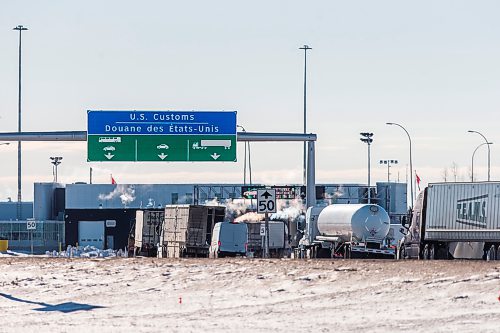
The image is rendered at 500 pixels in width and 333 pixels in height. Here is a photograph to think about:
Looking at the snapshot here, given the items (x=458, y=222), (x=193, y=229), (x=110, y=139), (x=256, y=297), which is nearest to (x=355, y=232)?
(x=458, y=222)

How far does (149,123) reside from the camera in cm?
6038

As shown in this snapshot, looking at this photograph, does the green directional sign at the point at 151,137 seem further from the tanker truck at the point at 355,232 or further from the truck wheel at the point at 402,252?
the truck wheel at the point at 402,252

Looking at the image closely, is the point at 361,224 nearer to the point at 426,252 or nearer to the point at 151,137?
the point at 426,252

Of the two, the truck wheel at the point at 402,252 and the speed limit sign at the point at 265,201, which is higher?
the speed limit sign at the point at 265,201

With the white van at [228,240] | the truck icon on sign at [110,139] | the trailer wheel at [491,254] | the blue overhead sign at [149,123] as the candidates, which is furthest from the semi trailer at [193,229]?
the trailer wheel at [491,254]

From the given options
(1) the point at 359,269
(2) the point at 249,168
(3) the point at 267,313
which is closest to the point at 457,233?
(1) the point at 359,269

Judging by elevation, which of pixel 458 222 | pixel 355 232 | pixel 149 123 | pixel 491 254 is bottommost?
pixel 491 254

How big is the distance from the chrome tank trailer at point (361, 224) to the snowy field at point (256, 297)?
484 inches

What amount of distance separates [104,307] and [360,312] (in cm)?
793

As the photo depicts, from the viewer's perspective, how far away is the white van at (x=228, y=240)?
63.0 metres

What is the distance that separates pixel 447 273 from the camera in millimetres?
33781

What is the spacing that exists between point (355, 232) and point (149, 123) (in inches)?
475

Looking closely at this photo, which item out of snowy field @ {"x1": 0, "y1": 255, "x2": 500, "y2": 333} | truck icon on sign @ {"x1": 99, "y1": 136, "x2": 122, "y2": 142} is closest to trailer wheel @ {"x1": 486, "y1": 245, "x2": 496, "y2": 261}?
snowy field @ {"x1": 0, "y1": 255, "x2": 500, "y2": 333}

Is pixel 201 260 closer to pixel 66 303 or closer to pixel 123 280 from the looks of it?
pixel 123 280
